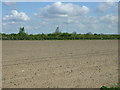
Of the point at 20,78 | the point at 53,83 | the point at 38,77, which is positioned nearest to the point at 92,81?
the point at 53,83

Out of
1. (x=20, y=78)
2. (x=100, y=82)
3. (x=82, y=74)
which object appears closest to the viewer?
(x=100, y=82)

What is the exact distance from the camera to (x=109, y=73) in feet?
28.0

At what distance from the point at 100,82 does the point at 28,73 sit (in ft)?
9.80

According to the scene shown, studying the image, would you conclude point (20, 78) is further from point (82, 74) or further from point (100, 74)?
point (100, 74)

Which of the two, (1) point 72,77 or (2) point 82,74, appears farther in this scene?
(2) point 82,74

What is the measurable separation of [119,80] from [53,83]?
7.89ft

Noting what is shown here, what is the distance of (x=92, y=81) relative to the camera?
23.2 feet

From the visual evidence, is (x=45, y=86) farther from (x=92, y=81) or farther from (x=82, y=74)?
(x=82, y=74)

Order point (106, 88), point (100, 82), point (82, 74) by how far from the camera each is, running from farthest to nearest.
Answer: point (82, 74) < point (100, 82) < point (106, 88)

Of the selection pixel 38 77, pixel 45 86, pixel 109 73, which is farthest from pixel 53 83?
pixel 109 73

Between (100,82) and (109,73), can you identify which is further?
(109,73)

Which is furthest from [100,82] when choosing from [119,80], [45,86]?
[45,86]

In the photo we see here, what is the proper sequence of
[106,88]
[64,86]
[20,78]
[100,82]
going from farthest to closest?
1. [20,78]
2. [100,82]
3. [64,86]
4. [106,88]

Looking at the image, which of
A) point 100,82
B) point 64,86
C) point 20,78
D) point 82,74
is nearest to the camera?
point 64,86
